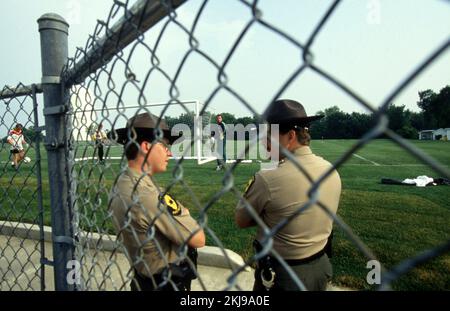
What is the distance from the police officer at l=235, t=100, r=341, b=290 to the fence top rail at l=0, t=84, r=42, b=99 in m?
1.68

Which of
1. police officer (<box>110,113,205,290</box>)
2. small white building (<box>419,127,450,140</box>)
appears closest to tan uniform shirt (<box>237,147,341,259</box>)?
police officer (<box>110,113,205,290</box>)

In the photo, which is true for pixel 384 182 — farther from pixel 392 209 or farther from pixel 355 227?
pixel 355 227

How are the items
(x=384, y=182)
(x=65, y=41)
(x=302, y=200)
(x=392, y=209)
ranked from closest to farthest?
(x=65, y=41)
(x=302, y=200)
(x=392, y=209)
(x=384, y=182)

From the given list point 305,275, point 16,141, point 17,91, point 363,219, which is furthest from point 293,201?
point 363,219

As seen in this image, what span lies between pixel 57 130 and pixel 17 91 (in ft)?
2.38

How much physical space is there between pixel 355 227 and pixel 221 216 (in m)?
2.21

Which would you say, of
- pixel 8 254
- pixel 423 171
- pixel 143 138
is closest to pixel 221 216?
pixel 8 254

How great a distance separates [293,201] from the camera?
76.0 inches

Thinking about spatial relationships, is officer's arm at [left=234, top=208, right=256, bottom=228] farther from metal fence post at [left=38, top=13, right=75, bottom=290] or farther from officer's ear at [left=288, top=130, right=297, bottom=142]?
metal fence post at [left=38, top=13, right=75, bottom=290]

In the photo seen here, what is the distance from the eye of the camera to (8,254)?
4.19 meters

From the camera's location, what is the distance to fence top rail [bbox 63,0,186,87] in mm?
1025

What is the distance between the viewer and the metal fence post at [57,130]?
1.74 meters

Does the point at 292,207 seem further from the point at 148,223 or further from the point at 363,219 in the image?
the point at 363,219
